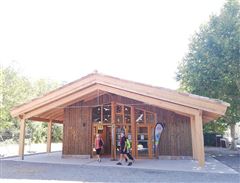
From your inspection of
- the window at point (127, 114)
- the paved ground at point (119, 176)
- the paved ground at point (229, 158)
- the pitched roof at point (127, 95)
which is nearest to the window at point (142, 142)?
the window at point (127, 114)

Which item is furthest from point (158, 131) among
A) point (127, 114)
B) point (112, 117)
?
point (112, 117)

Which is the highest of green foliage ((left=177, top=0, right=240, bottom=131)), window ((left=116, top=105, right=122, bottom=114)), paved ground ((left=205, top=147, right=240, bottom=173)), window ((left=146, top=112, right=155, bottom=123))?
green foliage ((left=177, top=0, right=240, bottom=131))

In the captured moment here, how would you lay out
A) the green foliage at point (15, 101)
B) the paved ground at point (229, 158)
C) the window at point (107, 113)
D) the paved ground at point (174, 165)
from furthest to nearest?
the green foliage at point (15, 101)
the window at point (107, 113)
the paved ground at point (229, 158)
the paved ground at point (174, 165)

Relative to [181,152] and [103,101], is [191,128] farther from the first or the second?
[103,101]

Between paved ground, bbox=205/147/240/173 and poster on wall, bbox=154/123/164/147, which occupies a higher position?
poster on wall, bbox=154/123/164/147

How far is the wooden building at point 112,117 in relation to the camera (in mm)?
12773

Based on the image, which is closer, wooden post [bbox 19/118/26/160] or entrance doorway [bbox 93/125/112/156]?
wooden post [bbox 19/118/26/160]

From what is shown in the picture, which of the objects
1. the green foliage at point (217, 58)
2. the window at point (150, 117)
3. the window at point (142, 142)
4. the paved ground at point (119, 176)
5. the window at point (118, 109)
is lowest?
the paved ground at point (119, 176)

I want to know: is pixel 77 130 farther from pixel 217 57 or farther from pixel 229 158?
pixel 217 57

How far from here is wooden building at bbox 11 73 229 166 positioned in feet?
41.9

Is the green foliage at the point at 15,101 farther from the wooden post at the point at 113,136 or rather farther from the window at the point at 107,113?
the wooden post at the point at 113,136

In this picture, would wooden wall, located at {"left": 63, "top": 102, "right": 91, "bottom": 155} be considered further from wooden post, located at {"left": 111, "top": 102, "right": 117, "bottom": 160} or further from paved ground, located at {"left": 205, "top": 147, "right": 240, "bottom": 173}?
paved ground, located at {"left": 205, "top": 147, "right": 240, "bottom": 173}

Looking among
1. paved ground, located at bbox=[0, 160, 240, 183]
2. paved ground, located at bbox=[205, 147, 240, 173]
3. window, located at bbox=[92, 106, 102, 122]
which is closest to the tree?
paved ground, located at bbox=[205, 147, 240, 173]

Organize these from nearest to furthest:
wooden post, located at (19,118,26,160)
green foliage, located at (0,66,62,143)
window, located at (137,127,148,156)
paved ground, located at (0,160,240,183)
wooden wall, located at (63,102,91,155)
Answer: paved ground, located at (0,160,240,183)
wooden post, located at (19,118,26,160)
window, located at (137,127,148,156)
wooden wall, located at (63,102,91,155)
green foliage, located at (0,66,62,143)
